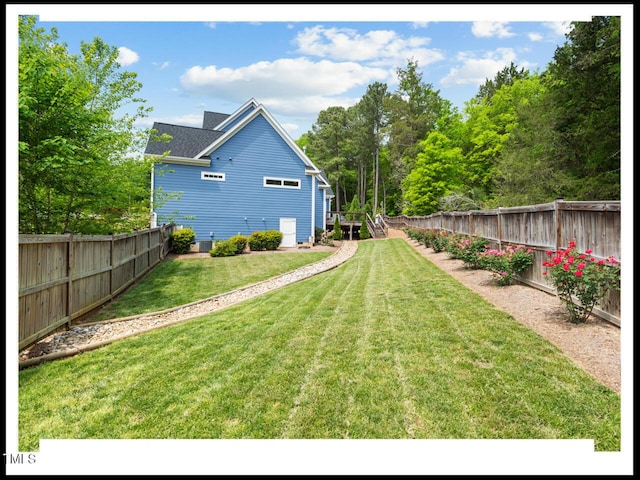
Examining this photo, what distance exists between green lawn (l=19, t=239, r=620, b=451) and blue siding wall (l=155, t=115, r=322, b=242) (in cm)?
1080

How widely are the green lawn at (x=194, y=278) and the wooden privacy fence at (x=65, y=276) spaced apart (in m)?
0.37

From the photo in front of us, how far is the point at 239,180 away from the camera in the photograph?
1488cm

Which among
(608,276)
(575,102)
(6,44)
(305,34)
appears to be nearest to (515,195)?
(575,102)

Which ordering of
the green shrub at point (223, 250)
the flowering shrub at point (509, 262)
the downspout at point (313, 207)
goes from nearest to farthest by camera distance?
the flowering shrub at point (509, 262) → the green shrub at point (223, 250) → the downspout at point (313, 207)

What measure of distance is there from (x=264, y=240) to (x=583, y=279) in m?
12.0

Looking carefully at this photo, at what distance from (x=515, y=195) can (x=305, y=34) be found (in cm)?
1422

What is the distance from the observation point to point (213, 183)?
47.6ft

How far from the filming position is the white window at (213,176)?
47.0 feet

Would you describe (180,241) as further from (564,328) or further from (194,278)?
(564,328)

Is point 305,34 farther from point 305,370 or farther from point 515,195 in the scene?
point 515,195

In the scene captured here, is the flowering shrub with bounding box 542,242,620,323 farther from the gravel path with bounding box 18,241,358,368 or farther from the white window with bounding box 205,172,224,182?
the white window with bounding box 205,172,224,182

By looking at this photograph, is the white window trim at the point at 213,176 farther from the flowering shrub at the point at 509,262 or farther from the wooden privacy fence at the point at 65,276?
the flowering shrub at the point at 509,262

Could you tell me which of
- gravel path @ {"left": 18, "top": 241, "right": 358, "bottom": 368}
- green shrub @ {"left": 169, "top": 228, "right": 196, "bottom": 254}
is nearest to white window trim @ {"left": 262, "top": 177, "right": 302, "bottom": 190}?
green shrub @ {"left": 169, "top": 228, "right": 196, "bottom": 254}

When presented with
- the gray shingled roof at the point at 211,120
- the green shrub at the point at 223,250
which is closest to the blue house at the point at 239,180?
the green shrub at the point at 223,250
